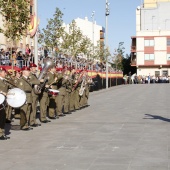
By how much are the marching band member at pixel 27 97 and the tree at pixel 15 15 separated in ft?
22.5

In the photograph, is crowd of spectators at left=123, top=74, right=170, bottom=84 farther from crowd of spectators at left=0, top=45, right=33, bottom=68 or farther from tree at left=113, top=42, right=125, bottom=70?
crowd of spectators at left=0, top=45, right=33, bottom=68

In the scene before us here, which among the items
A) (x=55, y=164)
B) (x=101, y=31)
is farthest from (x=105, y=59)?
(x=101, y=31)

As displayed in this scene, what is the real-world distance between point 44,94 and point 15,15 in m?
5.80

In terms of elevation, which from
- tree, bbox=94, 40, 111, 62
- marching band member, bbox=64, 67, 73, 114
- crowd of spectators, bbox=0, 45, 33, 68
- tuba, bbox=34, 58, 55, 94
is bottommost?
marching band member, bbox=64, 67, 73, 114

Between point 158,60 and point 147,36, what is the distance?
5.00 metres

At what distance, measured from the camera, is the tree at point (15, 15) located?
784 inches

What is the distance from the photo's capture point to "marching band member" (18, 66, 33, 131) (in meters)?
13.3

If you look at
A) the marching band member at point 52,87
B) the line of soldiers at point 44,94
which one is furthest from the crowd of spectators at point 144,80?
the marching band member at point 52,87

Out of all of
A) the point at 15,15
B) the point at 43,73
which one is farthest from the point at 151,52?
the point at 43,73

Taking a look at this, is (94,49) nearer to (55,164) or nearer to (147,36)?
(147,36)

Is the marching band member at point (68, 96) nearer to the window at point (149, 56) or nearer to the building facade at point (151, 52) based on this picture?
the building facade at point (151, 52)

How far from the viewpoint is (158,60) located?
9056 centimetres

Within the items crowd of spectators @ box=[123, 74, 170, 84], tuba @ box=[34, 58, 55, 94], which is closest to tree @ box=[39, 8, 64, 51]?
tuba @ box=[34, 58, 55, 94]

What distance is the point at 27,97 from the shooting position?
43.6 feet
